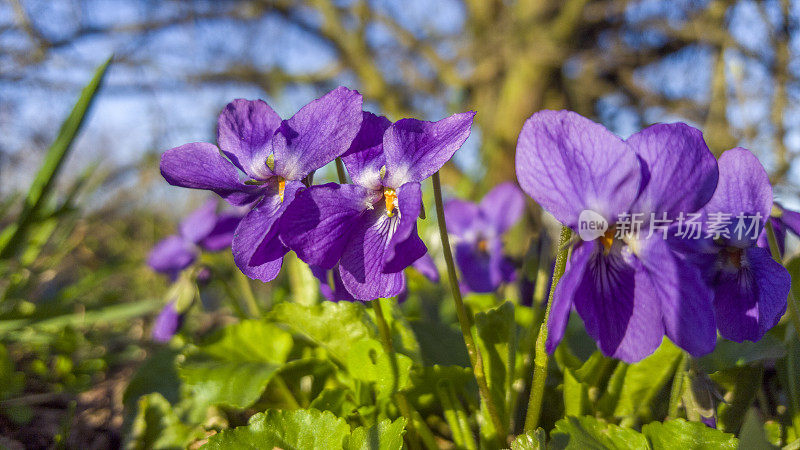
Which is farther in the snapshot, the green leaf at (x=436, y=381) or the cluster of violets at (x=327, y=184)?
the green leaf at (x=436, y=381)

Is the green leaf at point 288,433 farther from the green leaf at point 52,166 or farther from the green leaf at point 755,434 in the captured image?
the green leaf at point 52,166

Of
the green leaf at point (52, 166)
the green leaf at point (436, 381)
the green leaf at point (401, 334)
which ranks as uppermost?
the green leaf at point (52, 166)

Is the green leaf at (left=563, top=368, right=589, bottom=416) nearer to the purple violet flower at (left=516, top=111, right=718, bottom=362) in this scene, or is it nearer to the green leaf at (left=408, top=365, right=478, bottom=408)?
the green leaf at (left=408, top=365, right=478, bottom=408)

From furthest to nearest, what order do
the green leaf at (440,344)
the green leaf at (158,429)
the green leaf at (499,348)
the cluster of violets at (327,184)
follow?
the green leaf at (158,429)
the green leaf at (440,344)
the green leaf at (499,348)
the cluster of violets at (327,184)

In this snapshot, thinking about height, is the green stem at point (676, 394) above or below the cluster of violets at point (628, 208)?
below

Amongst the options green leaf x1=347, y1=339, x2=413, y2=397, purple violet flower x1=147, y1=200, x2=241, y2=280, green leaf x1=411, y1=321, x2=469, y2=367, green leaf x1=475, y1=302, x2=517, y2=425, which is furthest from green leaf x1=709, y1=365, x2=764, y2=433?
purple violet flower x1=147, y1=200, x2=241, y2=280

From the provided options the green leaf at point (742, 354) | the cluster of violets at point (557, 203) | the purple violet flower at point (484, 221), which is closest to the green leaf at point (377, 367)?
the cluster of violets at point (557, 203)

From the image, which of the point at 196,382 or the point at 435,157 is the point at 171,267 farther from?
the point at 435,157
